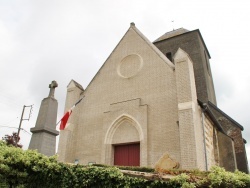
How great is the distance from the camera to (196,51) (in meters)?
18.9

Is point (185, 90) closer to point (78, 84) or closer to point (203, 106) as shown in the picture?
point (203, 106)

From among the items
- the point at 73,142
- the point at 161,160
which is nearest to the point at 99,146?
the point at 73,142

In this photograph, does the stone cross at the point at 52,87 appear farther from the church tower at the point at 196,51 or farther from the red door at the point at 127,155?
the church tower at the point at 196,51

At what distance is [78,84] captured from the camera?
1466 centimetres

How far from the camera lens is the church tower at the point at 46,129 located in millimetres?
8141

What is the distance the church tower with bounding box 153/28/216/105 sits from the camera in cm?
1734

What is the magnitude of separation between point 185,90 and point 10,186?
25.7 ft

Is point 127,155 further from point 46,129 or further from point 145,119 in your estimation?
point 46,129

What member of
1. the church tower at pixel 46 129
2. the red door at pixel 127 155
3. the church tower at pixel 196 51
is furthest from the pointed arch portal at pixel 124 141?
the church tower at pixel 196 51

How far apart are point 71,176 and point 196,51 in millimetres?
16059

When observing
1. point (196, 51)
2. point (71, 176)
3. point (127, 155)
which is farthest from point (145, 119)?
point (196, 51)

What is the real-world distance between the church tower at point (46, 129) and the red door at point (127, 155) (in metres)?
4.27

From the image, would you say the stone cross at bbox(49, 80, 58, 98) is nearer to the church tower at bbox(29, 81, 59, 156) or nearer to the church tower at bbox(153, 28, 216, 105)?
the church tower at bbox(29, 81, 59, 156)

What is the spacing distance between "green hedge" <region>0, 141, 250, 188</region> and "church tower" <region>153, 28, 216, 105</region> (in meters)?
12.8
